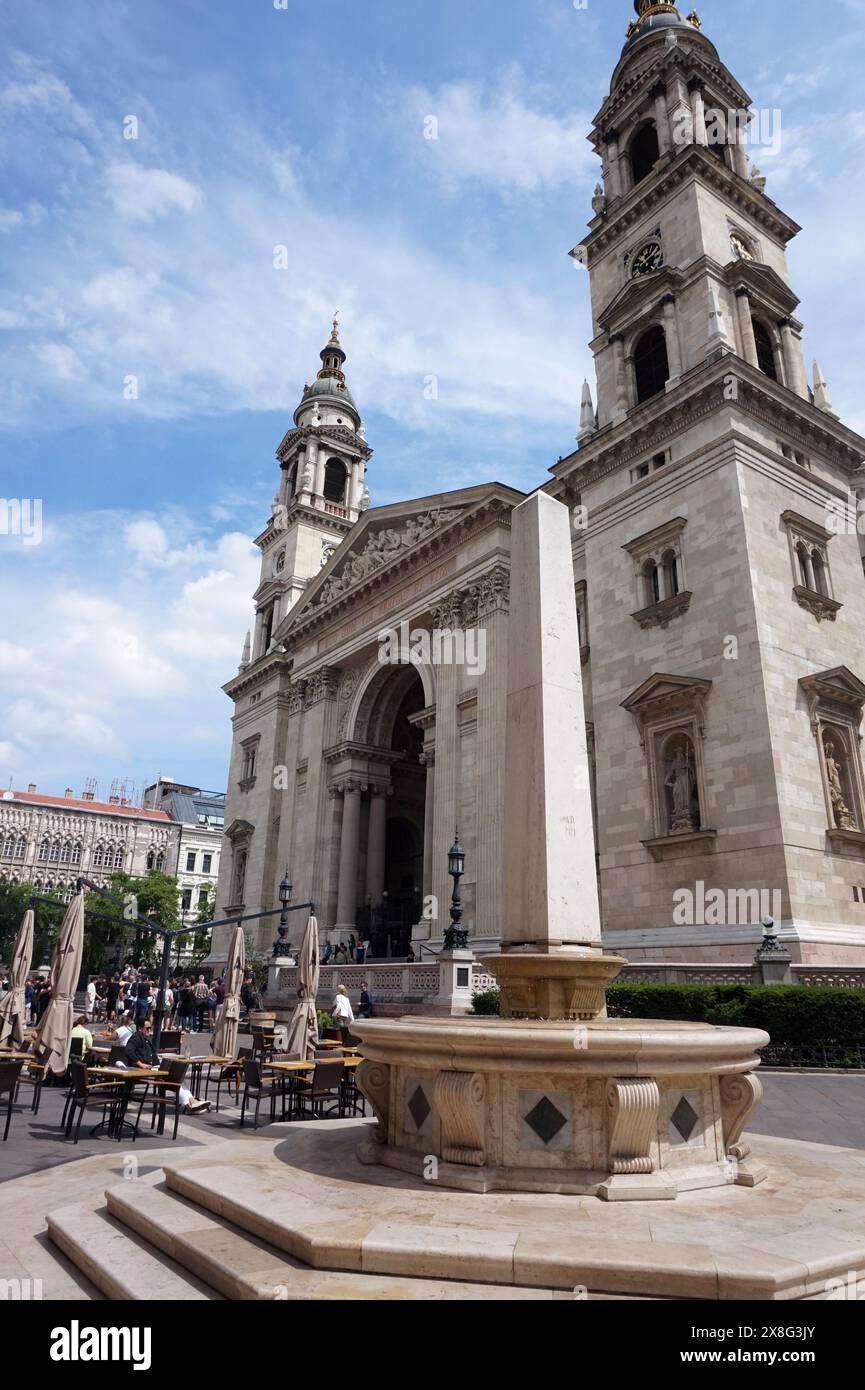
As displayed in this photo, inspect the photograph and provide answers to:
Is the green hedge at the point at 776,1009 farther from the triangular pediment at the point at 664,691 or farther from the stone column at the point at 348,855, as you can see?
the stone column at the point at 348,855

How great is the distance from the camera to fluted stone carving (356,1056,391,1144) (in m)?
6.74

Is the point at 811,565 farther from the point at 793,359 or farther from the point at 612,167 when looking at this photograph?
the point at 612,167

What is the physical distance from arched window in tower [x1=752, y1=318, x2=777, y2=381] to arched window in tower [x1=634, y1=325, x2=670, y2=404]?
3114 mm

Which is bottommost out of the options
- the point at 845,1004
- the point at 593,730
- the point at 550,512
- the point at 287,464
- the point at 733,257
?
the point at 845,1004

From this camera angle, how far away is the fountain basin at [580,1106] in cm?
551

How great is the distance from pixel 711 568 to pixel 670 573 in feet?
5.66

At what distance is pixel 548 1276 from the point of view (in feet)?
13.6

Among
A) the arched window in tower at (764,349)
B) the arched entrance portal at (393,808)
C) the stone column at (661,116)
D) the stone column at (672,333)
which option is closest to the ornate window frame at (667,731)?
the arched entrance portal at (393,808)

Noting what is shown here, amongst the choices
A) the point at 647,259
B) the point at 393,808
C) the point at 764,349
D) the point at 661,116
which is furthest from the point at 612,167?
the point at 393,808

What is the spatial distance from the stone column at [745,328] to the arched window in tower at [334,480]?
28.0 m

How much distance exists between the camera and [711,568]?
22188 millimetres
